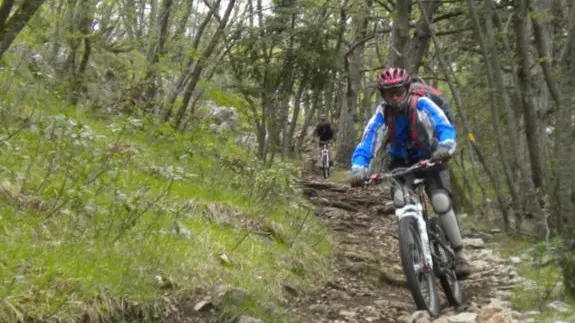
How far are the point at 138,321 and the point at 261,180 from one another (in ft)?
13.6

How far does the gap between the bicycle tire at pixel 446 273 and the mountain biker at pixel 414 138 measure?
7 cm

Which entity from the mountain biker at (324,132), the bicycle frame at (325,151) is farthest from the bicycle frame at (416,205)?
the mountain biker at (324,132)

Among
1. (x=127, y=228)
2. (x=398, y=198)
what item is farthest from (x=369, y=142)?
(x=127, y=228)

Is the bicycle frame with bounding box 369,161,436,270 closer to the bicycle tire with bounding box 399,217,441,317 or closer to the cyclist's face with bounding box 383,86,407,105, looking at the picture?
the bicycle tire with bounding box 399,217,441,317

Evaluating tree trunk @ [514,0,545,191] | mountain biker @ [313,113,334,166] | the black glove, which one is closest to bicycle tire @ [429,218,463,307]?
the black glove

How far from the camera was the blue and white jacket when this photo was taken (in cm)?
584

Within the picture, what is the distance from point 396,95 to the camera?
603 centimetres

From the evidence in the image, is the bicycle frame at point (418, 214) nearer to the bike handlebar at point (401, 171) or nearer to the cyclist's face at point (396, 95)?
the bike handlebar at point (401, 171)

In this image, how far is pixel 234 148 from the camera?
39.7 ft

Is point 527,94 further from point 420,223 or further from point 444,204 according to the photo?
point 420,223

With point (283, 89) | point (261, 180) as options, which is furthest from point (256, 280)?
point (283, 89)

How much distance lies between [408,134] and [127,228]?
2783 mm

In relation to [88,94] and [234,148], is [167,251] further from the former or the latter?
[234,148]

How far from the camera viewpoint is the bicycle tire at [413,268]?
529 cm
